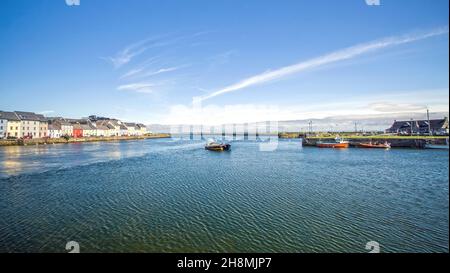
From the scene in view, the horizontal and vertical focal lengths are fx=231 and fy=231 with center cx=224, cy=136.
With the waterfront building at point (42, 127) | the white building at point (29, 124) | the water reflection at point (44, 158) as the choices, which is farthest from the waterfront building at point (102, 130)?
the water reflection at point (44, 158)

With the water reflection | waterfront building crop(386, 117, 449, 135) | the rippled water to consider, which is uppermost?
waterfront building crop(386, 117, 449, 135)

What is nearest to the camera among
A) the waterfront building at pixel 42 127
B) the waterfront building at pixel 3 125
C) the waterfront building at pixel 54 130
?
the waterfront building at pixel 3 125

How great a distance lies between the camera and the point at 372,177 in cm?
2077

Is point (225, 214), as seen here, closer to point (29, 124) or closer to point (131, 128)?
point (29, 124)

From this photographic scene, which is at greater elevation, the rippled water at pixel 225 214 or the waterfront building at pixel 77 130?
the waterfront building at pixel 77 130

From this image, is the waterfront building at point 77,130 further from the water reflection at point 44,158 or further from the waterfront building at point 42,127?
the water reflection at point 44,158

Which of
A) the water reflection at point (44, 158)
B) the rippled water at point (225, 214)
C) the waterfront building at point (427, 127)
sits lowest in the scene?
the rippled water at point (225, 214)

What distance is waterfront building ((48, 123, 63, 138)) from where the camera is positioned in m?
77.6

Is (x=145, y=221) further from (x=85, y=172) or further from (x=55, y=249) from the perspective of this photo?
(x=85, y=172)

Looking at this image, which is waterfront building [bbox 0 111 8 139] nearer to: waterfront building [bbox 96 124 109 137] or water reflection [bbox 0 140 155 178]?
water reflection [bbox 0 140 155 178]

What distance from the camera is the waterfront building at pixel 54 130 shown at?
77.6 meters

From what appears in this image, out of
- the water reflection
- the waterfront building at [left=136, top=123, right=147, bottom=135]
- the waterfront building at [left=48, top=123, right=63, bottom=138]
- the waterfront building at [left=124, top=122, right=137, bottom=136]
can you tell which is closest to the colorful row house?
the waterfront building at [left=48, top=123, right=63, bottom=138]

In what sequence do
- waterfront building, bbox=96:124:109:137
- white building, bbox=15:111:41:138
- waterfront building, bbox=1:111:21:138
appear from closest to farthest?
waterfront building, bbox=1:111:21:138
white building, bbox=15:111:41:138
waterfront building, bbox=96:124:109:137

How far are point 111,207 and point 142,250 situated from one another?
223 inches
